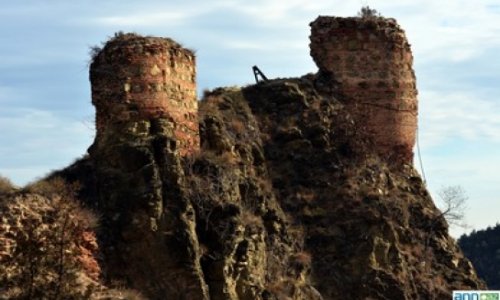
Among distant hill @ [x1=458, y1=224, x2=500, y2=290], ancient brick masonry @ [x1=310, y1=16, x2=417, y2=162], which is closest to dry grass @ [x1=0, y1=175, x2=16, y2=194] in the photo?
ancient brick masonry @ [x1=310, y1=16, x2=417, y2=162]

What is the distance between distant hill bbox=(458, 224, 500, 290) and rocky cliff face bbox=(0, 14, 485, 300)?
41.9 m

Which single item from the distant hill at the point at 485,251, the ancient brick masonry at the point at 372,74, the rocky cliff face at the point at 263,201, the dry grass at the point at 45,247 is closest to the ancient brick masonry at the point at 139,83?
the rocky cliff face at the point at 263,201

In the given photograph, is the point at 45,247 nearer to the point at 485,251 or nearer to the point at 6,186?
the point at 6,186

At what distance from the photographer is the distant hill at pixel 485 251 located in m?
67.8

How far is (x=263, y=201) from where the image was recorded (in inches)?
893

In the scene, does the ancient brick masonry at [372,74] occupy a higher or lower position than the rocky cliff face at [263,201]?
higher

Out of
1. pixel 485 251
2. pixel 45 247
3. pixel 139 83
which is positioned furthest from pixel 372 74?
pixel 485 251

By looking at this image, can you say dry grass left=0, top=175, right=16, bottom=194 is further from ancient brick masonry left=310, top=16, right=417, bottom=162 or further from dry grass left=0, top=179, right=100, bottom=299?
ancient brick masonry left=310, top=16, right=417, bottom=162

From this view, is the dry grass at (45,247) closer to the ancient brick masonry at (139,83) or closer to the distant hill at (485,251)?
the ancient brick masonry at (139,83)

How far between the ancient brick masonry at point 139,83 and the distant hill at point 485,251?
4790 cm

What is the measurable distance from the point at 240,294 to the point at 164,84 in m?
4.46

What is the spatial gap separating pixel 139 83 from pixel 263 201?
4273mm

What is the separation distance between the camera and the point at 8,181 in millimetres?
18953

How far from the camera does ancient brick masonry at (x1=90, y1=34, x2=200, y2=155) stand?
2019 cm
